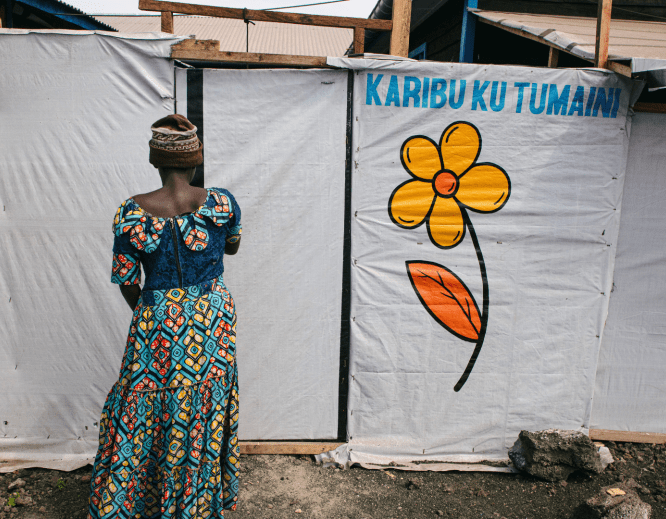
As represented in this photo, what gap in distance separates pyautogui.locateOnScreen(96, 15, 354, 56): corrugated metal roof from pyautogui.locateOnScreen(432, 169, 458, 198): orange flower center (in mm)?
10493

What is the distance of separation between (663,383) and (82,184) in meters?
4.21

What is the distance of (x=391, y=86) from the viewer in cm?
313

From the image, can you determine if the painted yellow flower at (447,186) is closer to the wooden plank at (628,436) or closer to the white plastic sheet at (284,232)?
the white plastic sheet at (284,232)

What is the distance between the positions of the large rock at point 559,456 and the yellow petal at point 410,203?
Result: 163cm

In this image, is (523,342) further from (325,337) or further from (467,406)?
(325,337)

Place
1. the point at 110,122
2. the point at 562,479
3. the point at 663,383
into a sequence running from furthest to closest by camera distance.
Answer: the point at 663,383 → the point at 562,479 → the point at 110,122

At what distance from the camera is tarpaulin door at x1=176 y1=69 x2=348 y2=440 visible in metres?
3.10

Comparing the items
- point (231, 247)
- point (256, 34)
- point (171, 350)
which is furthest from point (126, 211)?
point (256, 34)

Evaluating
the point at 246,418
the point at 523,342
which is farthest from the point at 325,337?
the point at 523,342

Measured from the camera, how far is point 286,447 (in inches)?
135

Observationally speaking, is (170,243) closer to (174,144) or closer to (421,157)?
(174,144)

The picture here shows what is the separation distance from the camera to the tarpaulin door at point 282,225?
3.10 m

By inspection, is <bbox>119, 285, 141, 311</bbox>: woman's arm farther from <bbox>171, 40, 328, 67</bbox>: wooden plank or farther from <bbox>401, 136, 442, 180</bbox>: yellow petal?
<bbox>401, 136, 442, 180</bbox>: yellow petal

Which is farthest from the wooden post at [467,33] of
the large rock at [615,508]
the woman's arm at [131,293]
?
the woman's arm at [131,293]
